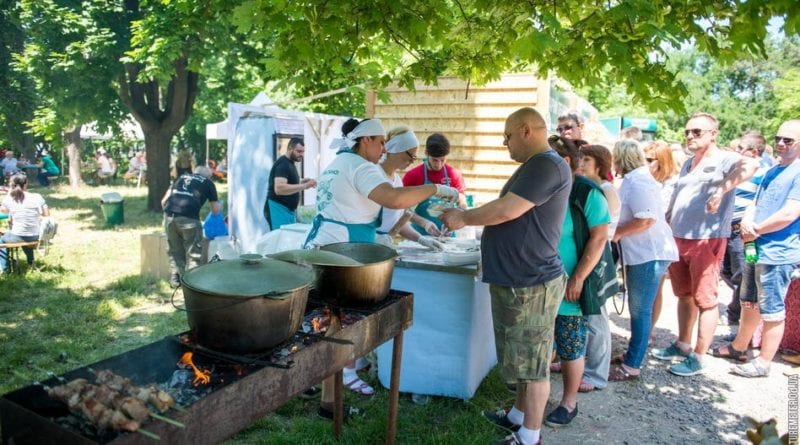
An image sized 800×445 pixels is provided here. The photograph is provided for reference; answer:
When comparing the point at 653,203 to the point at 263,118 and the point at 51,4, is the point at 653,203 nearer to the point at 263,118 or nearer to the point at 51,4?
the point at 263,118

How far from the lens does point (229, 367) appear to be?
6.55 feet

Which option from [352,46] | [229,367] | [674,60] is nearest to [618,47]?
[352,46]

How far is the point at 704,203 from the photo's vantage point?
449 cm

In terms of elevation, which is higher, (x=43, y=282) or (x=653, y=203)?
(x=653, y=203)

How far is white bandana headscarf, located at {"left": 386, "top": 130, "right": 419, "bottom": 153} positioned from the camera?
12.9 feet

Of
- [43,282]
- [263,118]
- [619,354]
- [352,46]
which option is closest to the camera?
[352,46]

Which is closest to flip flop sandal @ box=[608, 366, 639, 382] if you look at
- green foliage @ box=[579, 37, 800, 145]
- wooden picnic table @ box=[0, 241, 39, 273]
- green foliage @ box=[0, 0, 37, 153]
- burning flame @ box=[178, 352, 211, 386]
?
burning flame @ box=[178, 352, 211, 386]

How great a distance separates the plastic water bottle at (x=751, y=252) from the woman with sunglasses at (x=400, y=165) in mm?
2552

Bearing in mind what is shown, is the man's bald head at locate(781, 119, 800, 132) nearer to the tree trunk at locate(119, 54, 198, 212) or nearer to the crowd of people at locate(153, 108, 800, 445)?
the crowd of people at locate(153, 108, 800, 445)

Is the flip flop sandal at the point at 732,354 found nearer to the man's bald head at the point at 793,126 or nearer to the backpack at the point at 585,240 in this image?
the man's bald head at the point at 793,126

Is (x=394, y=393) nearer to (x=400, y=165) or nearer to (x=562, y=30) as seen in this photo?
(x=400, y=165)

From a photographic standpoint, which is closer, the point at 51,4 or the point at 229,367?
the point at 229,367

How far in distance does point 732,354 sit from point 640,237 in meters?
1.73

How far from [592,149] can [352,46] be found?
183 cm
